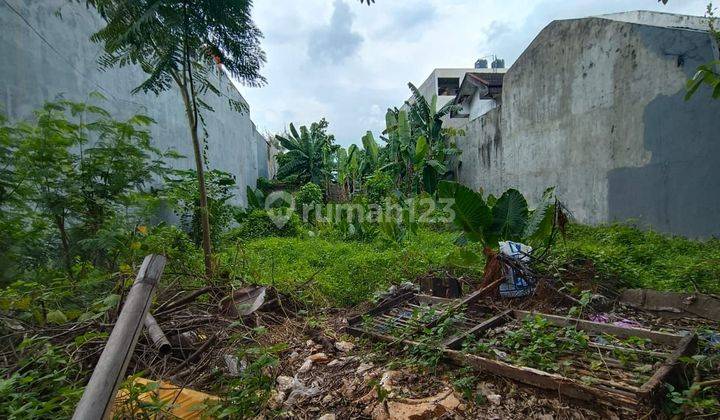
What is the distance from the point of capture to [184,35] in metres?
3.63

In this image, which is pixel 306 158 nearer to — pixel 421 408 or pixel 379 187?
pixel 379 187

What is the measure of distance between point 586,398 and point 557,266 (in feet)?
7.05

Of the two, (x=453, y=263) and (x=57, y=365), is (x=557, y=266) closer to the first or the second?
(x=453, y=263)

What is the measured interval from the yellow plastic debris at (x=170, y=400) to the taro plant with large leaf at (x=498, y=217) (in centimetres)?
294

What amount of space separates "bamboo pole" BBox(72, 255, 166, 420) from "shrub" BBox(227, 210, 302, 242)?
715cm

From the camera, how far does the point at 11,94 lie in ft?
10.2

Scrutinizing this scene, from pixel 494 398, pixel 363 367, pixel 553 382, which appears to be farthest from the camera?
pixel 363 367

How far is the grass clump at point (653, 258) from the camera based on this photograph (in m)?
3.69

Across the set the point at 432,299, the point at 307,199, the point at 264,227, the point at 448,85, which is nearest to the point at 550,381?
the point at 432,299

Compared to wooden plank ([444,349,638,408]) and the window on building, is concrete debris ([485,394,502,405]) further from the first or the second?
the window on building

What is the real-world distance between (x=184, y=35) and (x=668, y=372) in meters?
4.40

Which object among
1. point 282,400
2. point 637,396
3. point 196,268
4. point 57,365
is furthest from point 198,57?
point 637,396

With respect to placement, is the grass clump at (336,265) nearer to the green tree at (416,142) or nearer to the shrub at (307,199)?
the shrub at (307,199)

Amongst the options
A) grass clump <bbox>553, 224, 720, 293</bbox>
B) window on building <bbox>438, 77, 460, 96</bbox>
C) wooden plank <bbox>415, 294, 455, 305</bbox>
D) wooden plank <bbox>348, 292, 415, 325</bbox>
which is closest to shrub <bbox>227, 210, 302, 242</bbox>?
wooden plank <bbox>348, 292, 415, 325</bbox>
